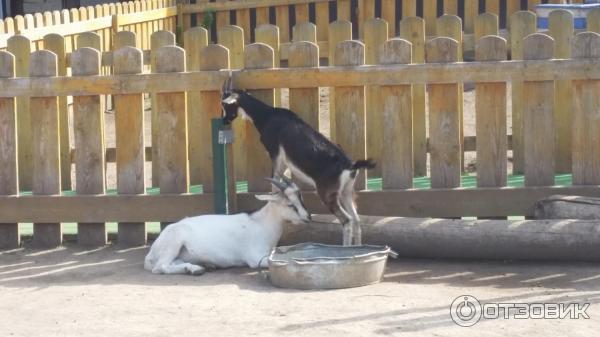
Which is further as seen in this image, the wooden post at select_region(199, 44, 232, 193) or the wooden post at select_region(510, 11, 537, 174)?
the wooden post at select_region(510, 11, 537, 174)

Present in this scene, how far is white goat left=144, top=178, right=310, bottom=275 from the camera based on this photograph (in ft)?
27.0

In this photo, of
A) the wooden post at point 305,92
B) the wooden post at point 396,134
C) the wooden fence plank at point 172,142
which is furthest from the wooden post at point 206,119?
the wooden post at point 396,134

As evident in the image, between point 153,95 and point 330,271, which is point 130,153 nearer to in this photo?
point 153,95

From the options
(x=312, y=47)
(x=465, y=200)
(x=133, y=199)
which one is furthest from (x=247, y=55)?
→ (x=465, y=200)

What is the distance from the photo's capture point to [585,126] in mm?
8836

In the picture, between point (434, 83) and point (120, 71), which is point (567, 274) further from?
point (120, 71)

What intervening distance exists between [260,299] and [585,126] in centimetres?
305

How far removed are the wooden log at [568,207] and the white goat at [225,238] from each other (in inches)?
66.6

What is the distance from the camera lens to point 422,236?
27.1ft

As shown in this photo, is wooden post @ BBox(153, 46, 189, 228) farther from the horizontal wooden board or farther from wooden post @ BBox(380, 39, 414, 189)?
wooden post @ BBox(380, 39, 414, 189)

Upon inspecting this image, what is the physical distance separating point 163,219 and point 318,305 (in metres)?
2.32

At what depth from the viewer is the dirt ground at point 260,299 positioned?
6609mm

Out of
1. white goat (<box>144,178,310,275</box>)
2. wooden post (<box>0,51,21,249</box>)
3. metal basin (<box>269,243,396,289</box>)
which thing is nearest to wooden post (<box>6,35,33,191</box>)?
wooden post (<box>0,51,21,249</box>)

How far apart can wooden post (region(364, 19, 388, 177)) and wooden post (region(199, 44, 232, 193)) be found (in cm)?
116
